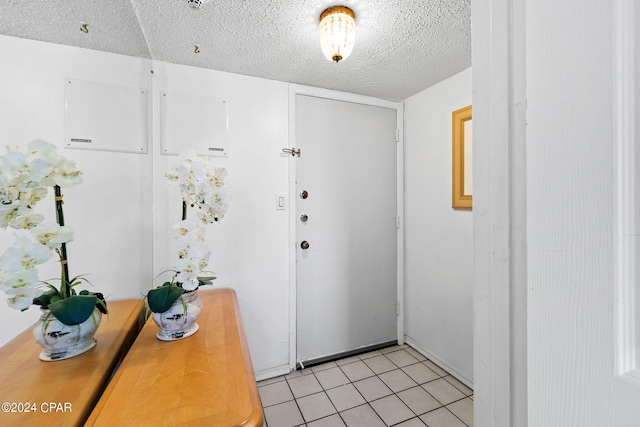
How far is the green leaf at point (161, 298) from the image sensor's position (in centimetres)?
101

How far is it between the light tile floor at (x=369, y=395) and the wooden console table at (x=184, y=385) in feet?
2.84

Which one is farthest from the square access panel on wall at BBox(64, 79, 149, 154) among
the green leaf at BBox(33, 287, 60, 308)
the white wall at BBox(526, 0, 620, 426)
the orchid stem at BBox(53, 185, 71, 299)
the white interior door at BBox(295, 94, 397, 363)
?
the white interior door at BBox(295, 94, 397, 363)

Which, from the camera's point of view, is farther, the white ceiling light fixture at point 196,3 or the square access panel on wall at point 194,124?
the square access panel on wall at point 194,124

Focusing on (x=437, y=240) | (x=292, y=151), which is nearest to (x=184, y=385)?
(x=292, y=151)

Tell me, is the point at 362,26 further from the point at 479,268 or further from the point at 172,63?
the point at 479,268

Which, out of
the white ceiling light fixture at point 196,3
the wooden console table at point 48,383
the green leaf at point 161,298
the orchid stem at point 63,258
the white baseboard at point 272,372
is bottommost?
the white baseboard at point 272,372

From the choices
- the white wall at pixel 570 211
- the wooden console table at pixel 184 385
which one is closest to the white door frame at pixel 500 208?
the white wall at pixel 570 211

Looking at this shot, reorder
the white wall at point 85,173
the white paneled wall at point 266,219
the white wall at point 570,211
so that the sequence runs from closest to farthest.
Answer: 1. the white wall at point 570,211
2. the white wall at point 85,173
3. the white paneled wall at point 266,219

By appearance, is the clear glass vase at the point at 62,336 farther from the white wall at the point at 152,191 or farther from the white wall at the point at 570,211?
the white wall at the point at 570,211

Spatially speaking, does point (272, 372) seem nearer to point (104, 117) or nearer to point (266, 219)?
point (266, 219)

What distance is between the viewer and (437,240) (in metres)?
2.07

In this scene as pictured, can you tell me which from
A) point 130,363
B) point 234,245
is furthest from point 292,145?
point 130,363

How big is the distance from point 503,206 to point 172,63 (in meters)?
1.96

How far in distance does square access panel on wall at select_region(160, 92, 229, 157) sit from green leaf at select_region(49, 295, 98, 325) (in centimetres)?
110
